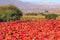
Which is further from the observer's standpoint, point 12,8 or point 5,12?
point 12,8

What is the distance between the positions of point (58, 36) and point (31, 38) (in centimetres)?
46

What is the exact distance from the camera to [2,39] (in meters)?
4.63

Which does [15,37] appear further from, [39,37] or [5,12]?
[5,12]

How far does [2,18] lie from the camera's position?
113ft

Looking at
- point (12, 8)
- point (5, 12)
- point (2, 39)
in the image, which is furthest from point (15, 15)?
point (2, 39)

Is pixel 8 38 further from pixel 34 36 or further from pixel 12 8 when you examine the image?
pixel 12 8

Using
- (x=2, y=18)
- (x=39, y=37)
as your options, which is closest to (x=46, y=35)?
(x=39, y=37)

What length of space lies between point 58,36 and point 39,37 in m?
0.33

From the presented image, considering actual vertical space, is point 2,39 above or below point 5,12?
above

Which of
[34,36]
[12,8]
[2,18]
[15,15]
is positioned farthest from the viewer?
[12,8]

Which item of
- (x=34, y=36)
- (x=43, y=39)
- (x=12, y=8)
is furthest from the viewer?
(x=12, y=8)

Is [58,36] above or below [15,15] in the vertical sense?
above

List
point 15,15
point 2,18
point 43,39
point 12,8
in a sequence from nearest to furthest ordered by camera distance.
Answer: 1. point 43,39
2. point 2,18
3. point 15,15
4. point 12,8

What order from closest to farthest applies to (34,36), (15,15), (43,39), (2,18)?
(43,39) → (34,36) → (2,18) → (15,15)
